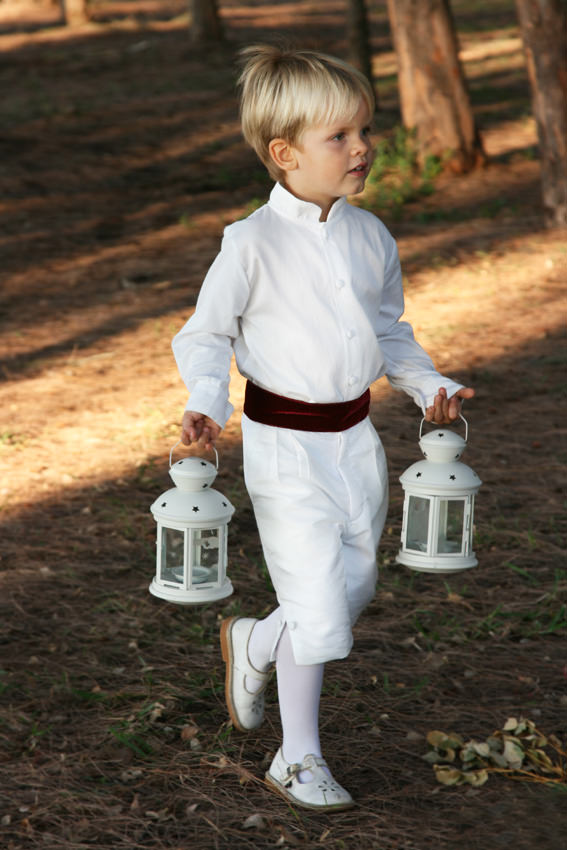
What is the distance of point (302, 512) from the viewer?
3.02m

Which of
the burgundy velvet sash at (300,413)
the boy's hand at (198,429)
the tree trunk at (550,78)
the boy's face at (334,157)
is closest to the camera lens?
the boy's hand at (198,429)

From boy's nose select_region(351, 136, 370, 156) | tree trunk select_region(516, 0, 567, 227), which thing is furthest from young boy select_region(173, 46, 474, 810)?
tree trunk select_region(516, 0, 567, 227)

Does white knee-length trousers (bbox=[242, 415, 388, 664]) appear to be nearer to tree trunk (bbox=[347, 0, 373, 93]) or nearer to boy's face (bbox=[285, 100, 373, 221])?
boy's face (bbox=[285, 100, 373, 221])

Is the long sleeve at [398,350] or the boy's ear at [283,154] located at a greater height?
the boy's ear at [283,154]

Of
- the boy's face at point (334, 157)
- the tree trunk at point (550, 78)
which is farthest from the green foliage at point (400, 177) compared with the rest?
the boy's face at point (334, 157)

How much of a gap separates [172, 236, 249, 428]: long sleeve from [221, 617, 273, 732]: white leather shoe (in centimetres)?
89

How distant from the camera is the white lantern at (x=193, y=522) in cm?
298

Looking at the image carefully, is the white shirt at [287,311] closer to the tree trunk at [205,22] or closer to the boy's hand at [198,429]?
the boy's hand at [198,429]

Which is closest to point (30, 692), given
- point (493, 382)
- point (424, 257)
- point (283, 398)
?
point (283, 398)

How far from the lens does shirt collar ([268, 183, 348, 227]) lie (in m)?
3.08

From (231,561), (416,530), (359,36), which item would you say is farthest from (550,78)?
(416,530)

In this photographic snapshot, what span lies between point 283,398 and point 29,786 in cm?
147

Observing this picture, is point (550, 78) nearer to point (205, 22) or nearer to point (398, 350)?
point (398, 350)

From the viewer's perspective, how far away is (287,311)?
120 inches
